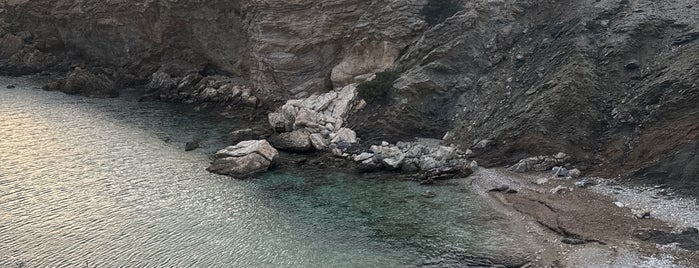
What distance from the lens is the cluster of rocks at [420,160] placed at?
100ft

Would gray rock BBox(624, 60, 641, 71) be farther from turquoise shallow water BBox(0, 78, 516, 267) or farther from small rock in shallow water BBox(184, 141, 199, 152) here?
small rock in shallow water BBox(184, 141, 199, 152)

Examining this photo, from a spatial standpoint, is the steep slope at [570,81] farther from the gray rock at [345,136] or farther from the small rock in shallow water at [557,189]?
the gray rock at [345,136]

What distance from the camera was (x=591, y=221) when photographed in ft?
77.2

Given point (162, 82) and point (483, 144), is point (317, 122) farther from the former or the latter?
point (162, 82)

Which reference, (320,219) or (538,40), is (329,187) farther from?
(538,40)

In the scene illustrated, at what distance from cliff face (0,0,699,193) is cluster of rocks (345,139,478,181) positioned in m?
1.70

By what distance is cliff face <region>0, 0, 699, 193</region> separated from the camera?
2999 cm

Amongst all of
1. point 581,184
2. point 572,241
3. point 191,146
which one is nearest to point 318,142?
point 191,146

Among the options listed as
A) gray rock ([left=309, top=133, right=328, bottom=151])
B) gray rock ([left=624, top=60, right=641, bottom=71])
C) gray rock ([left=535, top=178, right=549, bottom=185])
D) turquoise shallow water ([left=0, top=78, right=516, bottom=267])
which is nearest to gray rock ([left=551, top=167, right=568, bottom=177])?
gray rock ([left=535, top=178, right=549, bottom=185])

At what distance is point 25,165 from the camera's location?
→ 99.1 feet

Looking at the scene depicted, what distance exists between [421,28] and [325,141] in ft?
39.4

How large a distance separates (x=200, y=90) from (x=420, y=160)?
26.9 m

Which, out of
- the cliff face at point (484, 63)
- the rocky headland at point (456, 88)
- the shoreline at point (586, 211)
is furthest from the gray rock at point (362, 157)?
the cliff face at point (484, 63)

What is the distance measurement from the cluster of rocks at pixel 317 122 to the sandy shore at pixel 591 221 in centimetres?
1053
